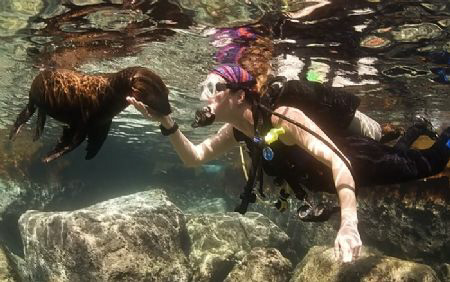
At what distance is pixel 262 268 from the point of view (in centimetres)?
884

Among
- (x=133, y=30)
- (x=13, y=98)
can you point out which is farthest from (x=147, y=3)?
(x=13, y=98)

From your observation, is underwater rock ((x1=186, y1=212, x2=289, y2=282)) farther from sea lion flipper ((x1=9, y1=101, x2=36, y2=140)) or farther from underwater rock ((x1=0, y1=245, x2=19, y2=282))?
sea lion flipper ((x1=9, y1=101, x2=36, y2=140))

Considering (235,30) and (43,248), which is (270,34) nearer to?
(235,30)

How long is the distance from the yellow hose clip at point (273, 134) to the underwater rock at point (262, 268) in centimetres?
516

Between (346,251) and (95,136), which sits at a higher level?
(95,136)

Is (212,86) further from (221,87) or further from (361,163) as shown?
(361,163)

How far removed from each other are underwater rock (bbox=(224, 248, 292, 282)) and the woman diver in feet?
13.0

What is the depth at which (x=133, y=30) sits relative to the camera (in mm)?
9344

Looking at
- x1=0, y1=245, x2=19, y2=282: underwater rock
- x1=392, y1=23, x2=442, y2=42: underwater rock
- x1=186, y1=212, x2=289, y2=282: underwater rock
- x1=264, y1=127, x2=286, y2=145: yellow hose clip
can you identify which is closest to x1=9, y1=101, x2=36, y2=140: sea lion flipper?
x1=264, y1=127, x2=286, y2=145: yellow hose clip

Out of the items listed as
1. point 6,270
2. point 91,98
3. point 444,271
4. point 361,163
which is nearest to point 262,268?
point 444,271

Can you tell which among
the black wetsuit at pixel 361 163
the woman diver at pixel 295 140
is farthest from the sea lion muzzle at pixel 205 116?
the black wetsuit at pixel 361 163

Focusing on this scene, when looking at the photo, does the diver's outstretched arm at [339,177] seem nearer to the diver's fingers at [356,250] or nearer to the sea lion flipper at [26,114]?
the diver's fingers at [356,250]

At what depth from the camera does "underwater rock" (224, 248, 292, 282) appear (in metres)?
8.77

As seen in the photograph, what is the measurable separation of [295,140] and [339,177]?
0.79 metres
